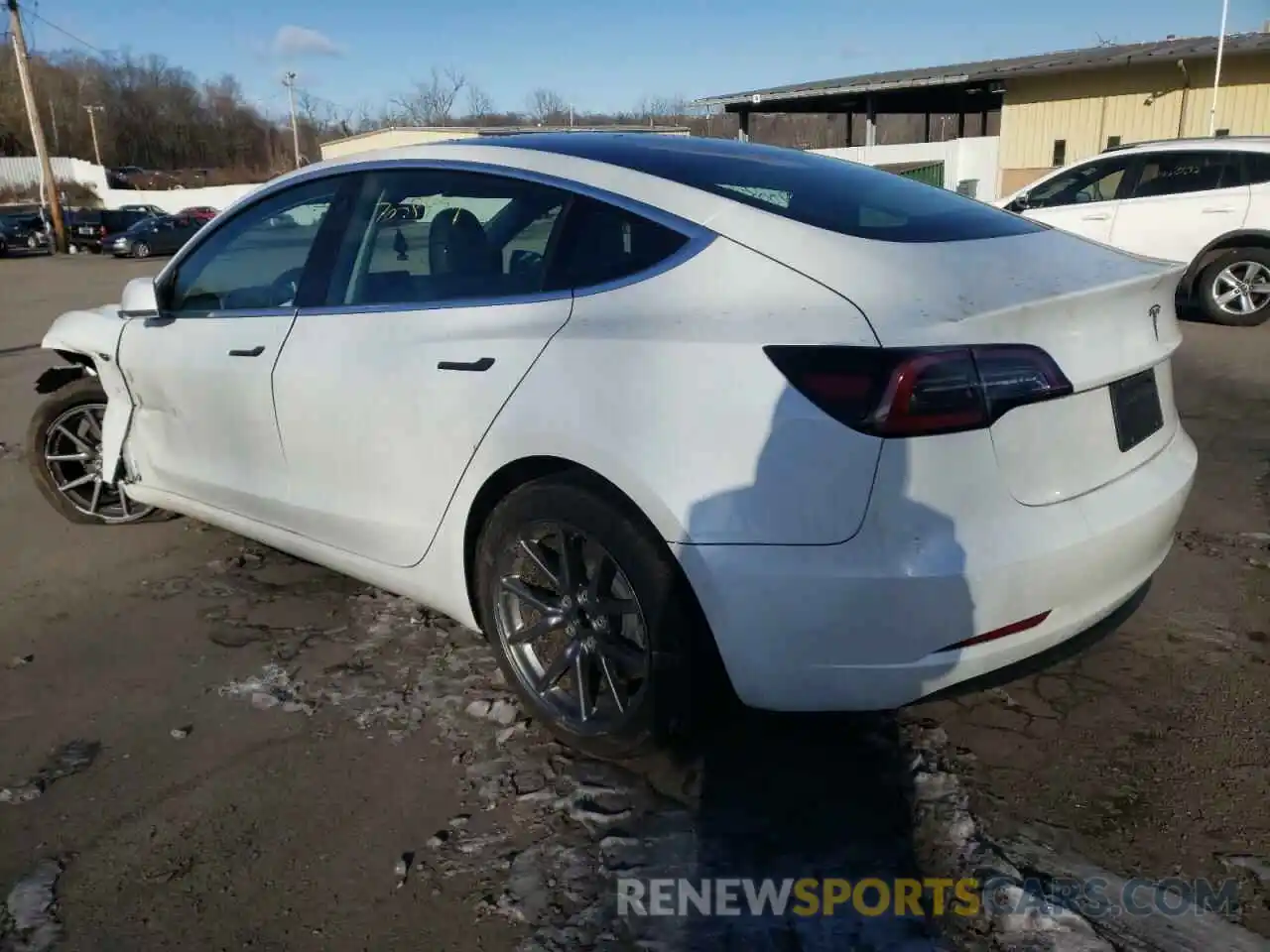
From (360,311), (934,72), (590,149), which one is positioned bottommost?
(360,311)

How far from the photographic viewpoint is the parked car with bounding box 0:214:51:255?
35531 mm

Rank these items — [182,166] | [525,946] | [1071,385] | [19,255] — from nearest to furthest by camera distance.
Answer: [525,946] → [1071,385] → [19,255] → [182,166]

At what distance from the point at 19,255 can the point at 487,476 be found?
135 ft

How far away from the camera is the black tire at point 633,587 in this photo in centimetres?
246

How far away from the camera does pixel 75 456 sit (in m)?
4.87

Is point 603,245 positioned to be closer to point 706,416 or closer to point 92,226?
point 706,416

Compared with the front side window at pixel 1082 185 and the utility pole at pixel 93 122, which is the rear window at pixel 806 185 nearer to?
the front side window at pixel 1082 185

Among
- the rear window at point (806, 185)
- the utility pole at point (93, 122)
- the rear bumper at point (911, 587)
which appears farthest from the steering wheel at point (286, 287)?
the utility pole at point (93, 122)

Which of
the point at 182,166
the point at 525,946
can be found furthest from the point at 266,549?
the point at 182,166

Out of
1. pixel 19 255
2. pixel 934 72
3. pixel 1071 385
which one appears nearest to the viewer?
pixel 1071 385

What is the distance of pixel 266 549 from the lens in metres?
4.59

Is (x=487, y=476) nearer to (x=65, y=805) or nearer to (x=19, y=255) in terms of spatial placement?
(x=65, y=805)

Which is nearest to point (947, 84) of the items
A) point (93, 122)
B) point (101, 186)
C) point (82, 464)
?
point (82, 464)

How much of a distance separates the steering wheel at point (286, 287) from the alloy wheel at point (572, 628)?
1.41 meters
